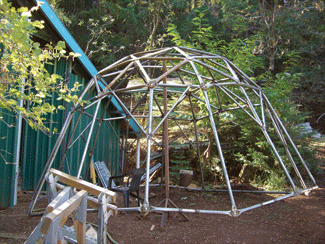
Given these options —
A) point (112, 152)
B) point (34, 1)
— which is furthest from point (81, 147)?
point (34, 1)

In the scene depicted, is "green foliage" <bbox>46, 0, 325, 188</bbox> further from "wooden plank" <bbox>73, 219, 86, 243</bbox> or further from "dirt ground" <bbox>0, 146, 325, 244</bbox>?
"wooden plank" <bbox>73, 219, 86, 243</bbox>

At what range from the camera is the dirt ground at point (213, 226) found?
4492mm

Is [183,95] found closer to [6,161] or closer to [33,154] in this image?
[6,161]

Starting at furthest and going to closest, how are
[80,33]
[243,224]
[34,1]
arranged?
[80,33] < [34,1] < [243,224]

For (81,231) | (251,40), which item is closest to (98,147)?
(251,40)

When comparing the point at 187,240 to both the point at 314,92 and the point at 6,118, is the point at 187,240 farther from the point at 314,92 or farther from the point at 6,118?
the point at 314,92

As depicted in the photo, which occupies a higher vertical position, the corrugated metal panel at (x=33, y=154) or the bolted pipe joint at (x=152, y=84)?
the bolted pipe joint at (x=152, y=84)

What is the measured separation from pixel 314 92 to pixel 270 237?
1293cm

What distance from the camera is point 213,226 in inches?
207

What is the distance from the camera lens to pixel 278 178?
9156 millimetres

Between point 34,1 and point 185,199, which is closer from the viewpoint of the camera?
point 34,1

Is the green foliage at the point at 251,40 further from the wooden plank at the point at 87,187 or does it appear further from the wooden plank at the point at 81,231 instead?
the wooden plank at the point at 81,231

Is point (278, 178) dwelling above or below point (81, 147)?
below

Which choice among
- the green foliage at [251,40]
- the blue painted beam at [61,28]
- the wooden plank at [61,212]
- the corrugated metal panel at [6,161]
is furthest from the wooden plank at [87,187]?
the green foliage at [251,40]
